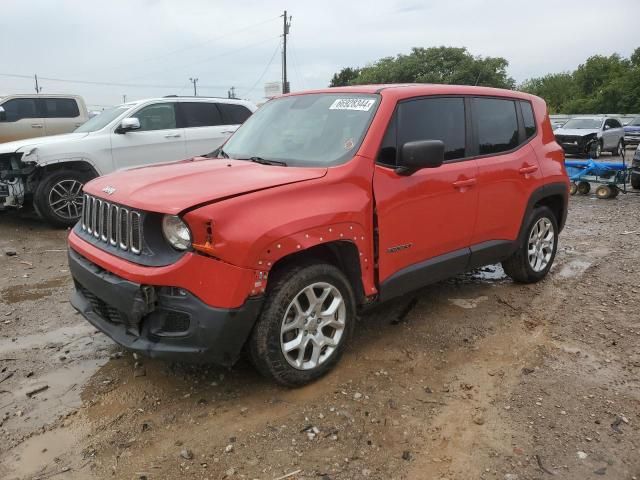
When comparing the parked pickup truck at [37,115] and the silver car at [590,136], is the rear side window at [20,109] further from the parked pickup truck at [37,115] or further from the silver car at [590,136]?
the silver car at [590,136]

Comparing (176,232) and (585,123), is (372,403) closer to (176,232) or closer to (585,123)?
(176,232)

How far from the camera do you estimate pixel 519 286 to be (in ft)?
16.8

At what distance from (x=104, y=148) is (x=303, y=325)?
5.88 metres

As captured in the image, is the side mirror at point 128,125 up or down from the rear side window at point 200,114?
down

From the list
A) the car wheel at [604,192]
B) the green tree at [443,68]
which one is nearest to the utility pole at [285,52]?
the green tree at [443,68]

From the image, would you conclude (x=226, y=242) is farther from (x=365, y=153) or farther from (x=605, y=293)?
(x=605, y=293)

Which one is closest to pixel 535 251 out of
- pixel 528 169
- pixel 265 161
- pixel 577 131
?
pixel 528 169

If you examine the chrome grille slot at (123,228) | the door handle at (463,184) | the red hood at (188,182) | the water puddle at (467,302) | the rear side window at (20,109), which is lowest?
the water puddle at (467,302)

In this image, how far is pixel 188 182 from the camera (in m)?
3.05

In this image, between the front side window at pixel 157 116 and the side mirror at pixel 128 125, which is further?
the front side window at pixel 157 116

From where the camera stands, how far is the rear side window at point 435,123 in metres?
3.65

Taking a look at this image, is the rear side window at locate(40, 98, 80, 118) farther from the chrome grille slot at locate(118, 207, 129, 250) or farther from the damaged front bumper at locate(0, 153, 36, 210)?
the chrome grille slot at locate(118, 207, 129, 250)

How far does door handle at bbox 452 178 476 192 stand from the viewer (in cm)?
387

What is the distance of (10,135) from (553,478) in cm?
1345
